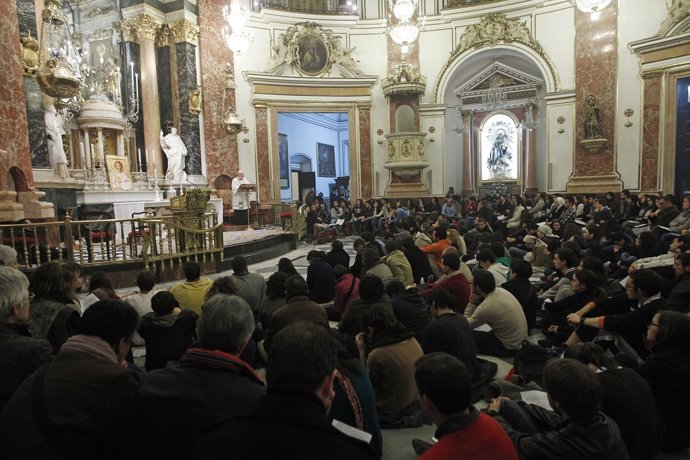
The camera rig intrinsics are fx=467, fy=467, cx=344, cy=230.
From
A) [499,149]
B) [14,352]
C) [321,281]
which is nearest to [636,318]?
[321,281]

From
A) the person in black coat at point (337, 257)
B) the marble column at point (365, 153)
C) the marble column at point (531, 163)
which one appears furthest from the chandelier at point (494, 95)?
the person in black coat at point (337, 257)

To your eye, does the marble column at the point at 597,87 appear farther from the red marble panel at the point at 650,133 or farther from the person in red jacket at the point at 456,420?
the person in red jacket at the point at 456,420

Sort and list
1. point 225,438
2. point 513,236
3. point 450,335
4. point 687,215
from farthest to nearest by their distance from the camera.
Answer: point 513,236 < point 687,215 < point 450,335 < point 225,438

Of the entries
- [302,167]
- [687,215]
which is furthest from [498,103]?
[687,215]

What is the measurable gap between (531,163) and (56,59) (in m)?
14.5

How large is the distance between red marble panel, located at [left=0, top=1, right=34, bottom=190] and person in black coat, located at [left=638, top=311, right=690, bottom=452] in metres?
7.85

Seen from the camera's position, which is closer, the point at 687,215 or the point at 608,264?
the point at 608,264

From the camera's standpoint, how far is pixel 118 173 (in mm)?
11242

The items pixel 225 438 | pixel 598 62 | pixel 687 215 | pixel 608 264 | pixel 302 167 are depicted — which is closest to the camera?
pixel 225 438

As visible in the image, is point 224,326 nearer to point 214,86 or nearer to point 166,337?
point 166,337

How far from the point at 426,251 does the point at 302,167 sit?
→ 14483 mm

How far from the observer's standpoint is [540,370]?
3.38 m

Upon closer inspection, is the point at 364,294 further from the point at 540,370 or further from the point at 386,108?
the point at 386,108

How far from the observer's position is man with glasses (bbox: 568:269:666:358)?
10.9 feet
